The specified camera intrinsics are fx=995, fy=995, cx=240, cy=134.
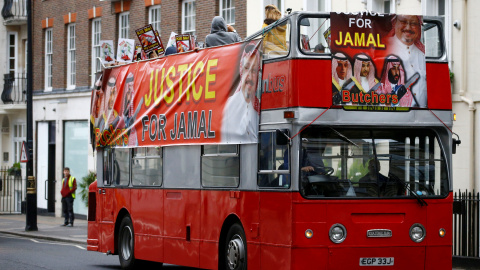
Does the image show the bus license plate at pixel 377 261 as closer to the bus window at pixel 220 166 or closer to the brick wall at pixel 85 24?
the bus window at pixel 220 166

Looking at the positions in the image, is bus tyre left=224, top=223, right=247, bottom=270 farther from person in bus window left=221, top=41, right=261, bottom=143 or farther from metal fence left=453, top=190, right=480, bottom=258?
metal fence left=453, top=190, right=480, bottom=258

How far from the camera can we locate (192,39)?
16516 mm

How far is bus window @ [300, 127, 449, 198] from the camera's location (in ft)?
40.1

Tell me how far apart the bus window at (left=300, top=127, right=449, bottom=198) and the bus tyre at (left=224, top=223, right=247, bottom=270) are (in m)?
1.69

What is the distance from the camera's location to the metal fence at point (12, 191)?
40562 mm

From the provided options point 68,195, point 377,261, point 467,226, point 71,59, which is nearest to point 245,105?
point 377,261

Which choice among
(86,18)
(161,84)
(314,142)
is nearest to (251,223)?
(314,142)

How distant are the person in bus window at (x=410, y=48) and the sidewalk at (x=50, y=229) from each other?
586 inches

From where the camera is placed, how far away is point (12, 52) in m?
42.8

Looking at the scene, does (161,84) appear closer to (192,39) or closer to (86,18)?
(192,39)

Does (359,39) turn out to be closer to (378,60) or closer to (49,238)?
(378,60)

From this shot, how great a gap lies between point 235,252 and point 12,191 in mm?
29758

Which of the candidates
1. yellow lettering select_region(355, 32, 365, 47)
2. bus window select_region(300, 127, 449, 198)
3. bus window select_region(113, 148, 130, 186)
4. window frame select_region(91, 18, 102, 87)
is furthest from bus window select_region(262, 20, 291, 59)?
window frame select_region(91, 18, 102, 87)

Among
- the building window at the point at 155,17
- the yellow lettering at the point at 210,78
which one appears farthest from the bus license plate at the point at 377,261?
the building window at the point at 155,17
